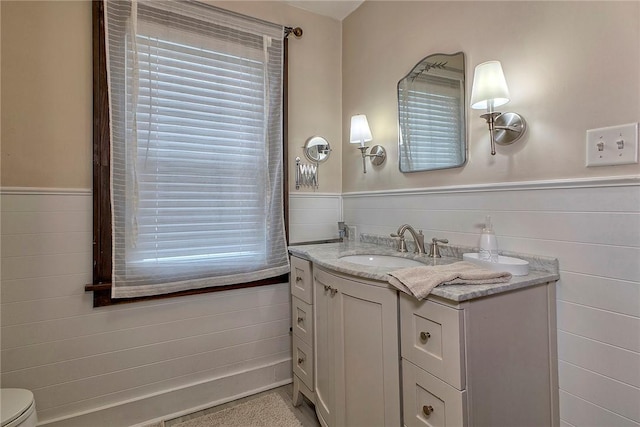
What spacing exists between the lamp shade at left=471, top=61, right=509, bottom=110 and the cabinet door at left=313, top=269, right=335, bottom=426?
94 cm

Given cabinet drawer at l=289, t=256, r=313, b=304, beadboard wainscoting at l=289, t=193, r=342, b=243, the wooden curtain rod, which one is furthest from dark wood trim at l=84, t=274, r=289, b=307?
the wooden curtain rod

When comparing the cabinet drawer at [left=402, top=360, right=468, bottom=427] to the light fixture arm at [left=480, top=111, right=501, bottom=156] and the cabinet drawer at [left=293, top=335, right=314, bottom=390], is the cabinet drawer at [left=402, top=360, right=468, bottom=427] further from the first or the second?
the light fixture arm at [left=480, top=111, right=501, bottom=156]

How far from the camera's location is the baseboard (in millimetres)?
1601

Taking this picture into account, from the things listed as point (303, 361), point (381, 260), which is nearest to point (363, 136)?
point (381, 260)

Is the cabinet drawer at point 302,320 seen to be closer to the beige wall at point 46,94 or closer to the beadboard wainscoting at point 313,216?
the beadboard wainscoting at point 313,216

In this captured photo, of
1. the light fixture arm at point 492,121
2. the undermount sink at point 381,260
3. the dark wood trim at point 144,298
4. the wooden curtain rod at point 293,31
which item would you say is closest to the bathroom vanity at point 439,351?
the undermount sink at point 381,260

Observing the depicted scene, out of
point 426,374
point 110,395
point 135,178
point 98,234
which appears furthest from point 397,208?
point 110,395

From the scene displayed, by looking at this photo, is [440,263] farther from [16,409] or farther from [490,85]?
[16,409]

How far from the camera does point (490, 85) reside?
1.20 metres

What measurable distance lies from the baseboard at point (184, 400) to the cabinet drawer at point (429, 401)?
3.75 ft

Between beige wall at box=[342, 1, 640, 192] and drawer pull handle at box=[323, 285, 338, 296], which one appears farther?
drawer pull handle at box=[323, 285, 338, 296]

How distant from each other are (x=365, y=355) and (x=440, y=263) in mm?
512

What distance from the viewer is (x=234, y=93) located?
1846 millimetres

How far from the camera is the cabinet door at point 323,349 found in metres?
1.43
